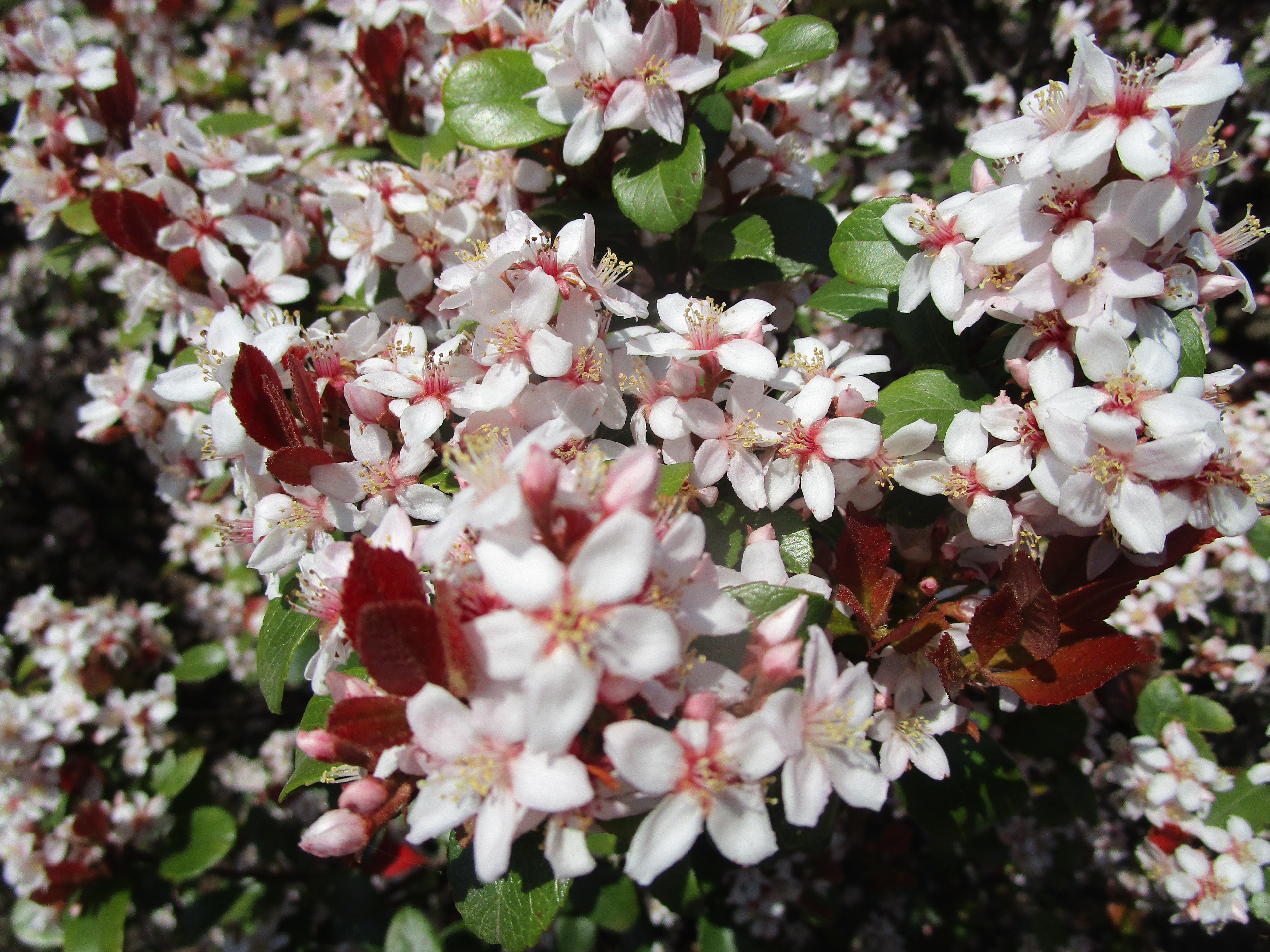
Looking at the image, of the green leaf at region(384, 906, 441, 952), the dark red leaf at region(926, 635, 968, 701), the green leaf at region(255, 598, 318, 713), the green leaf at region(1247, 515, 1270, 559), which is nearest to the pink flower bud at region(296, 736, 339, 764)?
the green leaf at region(255, 598, 318, 713)

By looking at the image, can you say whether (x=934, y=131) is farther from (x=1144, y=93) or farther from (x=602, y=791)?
(x=602, y=791)

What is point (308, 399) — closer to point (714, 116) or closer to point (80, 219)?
point (714, 116)

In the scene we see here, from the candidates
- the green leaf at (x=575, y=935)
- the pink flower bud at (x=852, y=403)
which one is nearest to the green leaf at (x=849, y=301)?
the pink flower bud at (x=852, y=403)

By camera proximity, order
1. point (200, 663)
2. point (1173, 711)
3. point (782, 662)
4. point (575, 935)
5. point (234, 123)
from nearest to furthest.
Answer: point (782, 662) < point (1173, 711) < point (234, 123) < point (575, 935) < point (200, 663)

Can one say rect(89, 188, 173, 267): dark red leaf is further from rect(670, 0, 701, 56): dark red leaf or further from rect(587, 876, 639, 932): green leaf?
rect(587, 876, 639, 932): green leaf

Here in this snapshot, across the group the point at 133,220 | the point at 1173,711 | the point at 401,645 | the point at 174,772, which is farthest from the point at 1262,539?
the point at 174,772

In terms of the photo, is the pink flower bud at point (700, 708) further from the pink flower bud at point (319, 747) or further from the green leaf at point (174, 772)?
the green leaf at point (174, 772)

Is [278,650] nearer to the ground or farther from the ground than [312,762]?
farther from the ground

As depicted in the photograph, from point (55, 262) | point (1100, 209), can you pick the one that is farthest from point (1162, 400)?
point (55, 262)
